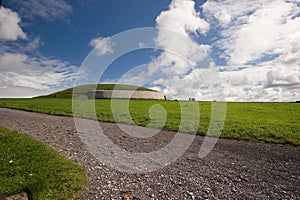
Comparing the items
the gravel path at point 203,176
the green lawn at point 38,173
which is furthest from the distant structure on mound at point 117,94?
the green lawn at point 38,173

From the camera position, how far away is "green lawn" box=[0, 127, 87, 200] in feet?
19.6

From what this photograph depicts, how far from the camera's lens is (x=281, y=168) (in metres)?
8.80

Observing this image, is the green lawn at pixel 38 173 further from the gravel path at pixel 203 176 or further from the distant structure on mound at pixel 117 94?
→ the distant structure on mound at pixel 117 94

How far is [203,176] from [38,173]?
543 cm

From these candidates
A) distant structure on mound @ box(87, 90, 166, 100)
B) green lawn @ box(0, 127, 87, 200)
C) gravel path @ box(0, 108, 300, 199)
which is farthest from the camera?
distant structure on mound @ box(87, 90, 166, 100)

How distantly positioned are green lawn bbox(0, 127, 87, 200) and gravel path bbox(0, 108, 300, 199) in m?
0.48

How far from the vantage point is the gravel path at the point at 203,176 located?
21.1 feet

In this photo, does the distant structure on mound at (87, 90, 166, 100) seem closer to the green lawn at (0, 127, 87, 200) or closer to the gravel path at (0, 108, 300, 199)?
the gravel path at (0, 108, 300, 199)

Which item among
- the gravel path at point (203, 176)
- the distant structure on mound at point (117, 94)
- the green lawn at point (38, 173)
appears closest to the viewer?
the green lawn at point (38, 173)

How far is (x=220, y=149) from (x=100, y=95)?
207ft

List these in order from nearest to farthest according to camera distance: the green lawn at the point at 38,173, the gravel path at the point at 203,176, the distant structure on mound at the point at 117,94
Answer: the green lawn at the point at 38,173, the gravel path at the point at 203,176, the distant structure on mound at the point at 117,94

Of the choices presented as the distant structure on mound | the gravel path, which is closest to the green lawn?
the gravel path

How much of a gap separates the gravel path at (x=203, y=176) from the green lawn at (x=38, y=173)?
0.48 meters

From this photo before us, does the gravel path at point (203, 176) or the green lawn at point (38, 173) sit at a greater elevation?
the green lawn at point (38, 173)
